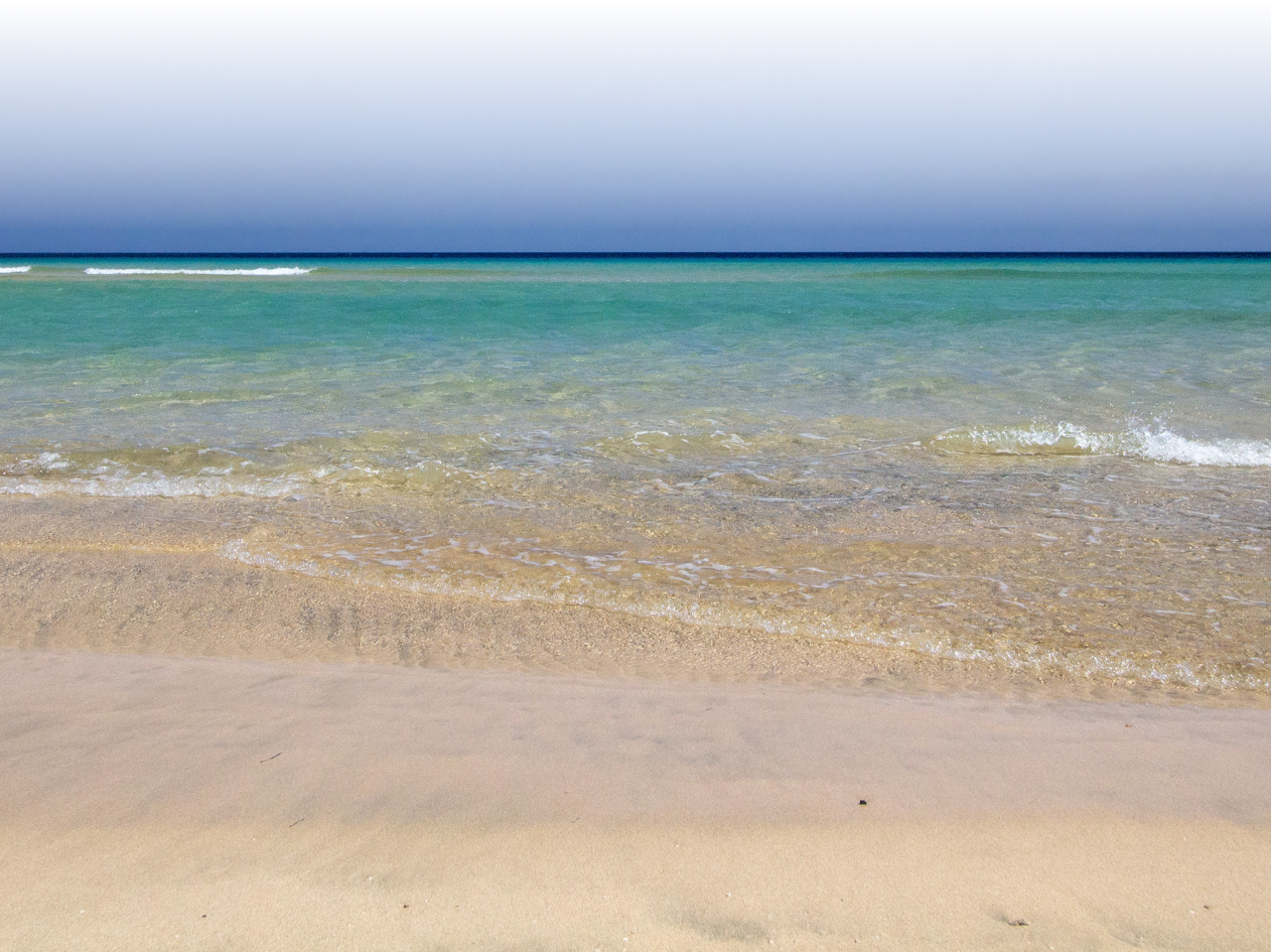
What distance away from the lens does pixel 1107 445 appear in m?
7.58

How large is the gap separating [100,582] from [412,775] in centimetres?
276

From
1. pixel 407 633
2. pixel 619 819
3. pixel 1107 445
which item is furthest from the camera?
pixel 1107 445

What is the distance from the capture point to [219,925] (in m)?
1.92

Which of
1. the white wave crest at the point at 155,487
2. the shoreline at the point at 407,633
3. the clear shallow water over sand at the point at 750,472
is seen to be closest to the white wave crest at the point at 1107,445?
the clear shallow water over sand at the point at 750,472

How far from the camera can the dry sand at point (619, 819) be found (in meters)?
1.94

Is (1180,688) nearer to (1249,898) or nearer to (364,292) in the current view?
(1249,898)

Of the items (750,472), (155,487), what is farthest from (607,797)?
(155,487)

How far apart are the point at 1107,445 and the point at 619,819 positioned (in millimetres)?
6838

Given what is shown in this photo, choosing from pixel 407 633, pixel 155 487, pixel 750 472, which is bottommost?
pixel 407 633

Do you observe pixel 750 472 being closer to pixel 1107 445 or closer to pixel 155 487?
pixel 1107 445

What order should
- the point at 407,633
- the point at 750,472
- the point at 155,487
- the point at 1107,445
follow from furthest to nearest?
the point at 1107,445 < the point at 750,472 < the point at 155,487 < the point at 407,633

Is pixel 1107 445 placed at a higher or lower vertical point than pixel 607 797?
higher

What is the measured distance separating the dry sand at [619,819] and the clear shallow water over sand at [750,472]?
92cm

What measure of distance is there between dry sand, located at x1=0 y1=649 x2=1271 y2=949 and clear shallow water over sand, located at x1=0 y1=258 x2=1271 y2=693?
3.01 ft
